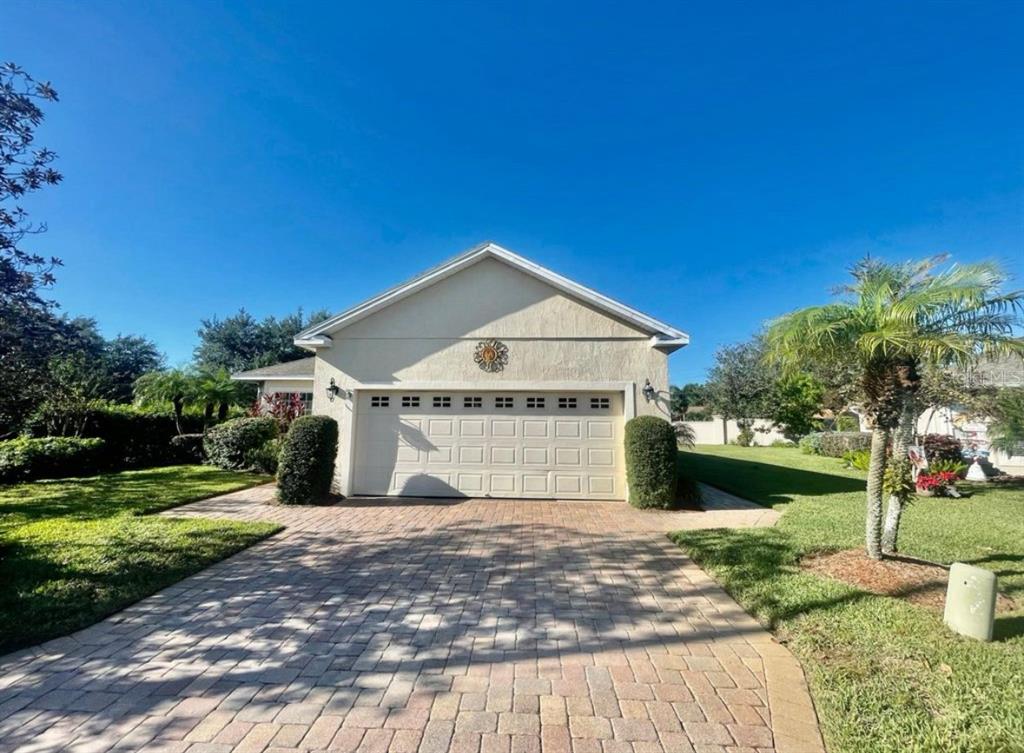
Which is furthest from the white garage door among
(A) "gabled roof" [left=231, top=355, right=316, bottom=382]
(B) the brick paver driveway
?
(A) "gabled roof" [left=231, top=355, right=316, bottom=382]

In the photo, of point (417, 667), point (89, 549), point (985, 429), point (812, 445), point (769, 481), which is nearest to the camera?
point (417, 667)

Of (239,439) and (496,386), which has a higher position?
(496,386)

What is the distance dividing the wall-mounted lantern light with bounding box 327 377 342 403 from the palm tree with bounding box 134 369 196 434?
9959mm

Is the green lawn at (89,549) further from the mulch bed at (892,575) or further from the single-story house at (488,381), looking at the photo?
the mulch bed at (892,575)

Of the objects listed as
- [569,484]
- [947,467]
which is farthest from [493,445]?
[947,467]

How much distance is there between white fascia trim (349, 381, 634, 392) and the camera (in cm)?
1039

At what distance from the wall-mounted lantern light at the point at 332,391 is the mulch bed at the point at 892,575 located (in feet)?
31.5

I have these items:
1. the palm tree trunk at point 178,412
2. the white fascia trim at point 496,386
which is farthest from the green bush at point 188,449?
the white fascia trim at point 496,386

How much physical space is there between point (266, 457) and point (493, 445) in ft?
26.2

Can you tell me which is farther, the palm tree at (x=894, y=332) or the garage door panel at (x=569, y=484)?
the garage door panel at (x=569, y=484)

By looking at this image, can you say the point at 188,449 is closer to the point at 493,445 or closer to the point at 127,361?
the point at 493,445

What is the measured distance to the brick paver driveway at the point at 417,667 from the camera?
2.63 m

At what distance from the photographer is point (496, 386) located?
34.5 ft

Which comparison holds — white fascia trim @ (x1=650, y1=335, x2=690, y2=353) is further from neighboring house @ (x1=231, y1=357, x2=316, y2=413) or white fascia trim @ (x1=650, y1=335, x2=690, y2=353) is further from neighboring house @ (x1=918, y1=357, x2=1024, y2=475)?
neighboring house @ (x1=231, y1=357, x2=316, y2=413)
